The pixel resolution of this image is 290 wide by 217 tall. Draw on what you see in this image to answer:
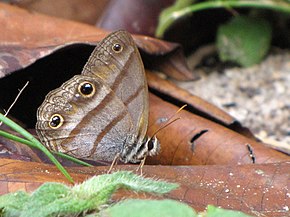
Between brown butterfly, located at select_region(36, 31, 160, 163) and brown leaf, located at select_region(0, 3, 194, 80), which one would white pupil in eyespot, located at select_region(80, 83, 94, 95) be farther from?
brown leaf, located at select_region(0, 3, 194, 80)

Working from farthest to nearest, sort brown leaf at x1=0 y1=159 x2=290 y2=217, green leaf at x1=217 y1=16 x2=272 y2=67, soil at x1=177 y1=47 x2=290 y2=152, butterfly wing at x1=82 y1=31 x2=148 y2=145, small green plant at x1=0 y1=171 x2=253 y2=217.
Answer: green leaf at x1=217 y1=16 x2=272 y2=67
soil at x1=177 y1=47 x2=290 y2=152
butterfly wing at x1=82 y1=31 x2=148 y2=145
brown leaf at x1=0 y1=159 x2=290 y2=217
small green plant at x1=0 y1=171 x2=253 y2=217

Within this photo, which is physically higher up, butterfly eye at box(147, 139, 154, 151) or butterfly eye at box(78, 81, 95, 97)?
butterfly eye at box(78, 81, 95, 97)

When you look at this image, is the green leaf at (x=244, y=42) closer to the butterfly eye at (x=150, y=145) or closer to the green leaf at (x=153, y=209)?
the butterfly eye at (x=150, y=145)

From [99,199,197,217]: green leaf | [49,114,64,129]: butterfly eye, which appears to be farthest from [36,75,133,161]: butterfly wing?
[99,199,197,217]: green leaf

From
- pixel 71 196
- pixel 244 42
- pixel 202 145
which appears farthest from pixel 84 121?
pixel 244 42

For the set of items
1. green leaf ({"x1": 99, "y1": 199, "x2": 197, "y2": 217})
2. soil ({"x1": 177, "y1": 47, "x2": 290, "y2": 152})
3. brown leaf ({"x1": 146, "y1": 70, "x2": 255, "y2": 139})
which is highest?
green leaf ({"x1": 99, "y1": 199, "x2": 197, "y2": 217})

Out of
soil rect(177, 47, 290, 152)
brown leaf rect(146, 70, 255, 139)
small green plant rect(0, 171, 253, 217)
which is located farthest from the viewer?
soil rect(177, 47, 290, 152)

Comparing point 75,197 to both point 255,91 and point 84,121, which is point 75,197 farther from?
point 255,91
